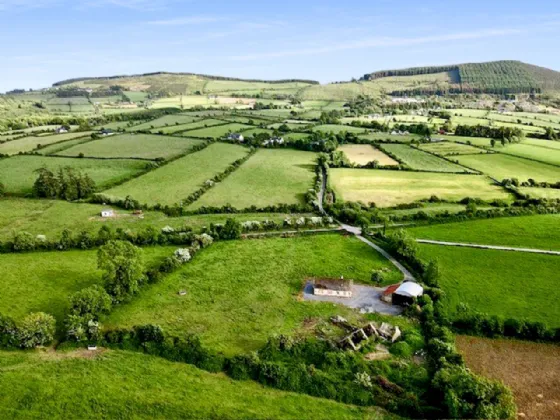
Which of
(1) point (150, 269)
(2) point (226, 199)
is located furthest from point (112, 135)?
(1) point (150, 269)

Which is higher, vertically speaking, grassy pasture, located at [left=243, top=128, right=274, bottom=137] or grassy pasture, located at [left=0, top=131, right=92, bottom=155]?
grassy pasture, located at [left=243, top=128, right=274, bottom=137]

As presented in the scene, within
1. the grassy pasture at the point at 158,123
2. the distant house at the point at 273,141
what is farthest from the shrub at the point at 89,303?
the grassy pasture at the point at 158,123

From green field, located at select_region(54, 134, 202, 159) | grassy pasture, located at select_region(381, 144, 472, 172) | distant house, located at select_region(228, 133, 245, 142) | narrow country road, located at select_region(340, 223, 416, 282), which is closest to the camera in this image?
narrow country road, located at select_region(340, 223, 416, 282)

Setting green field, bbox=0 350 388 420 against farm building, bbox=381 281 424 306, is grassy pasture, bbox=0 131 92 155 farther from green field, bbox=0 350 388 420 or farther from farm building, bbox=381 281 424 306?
farm building, bbox=381 281 424 306

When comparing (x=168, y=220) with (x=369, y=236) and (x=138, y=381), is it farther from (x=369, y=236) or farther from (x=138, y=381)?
A: (x=138, y=381)

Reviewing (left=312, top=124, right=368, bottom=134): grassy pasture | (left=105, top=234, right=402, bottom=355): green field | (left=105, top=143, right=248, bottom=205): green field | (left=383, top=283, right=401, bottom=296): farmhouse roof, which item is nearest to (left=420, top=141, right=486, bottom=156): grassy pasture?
(left=312, top=124, right=368, bottom=134): grassy pasture

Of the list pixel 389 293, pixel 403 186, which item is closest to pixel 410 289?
pixel 389 293
